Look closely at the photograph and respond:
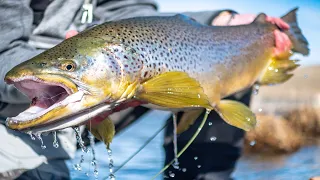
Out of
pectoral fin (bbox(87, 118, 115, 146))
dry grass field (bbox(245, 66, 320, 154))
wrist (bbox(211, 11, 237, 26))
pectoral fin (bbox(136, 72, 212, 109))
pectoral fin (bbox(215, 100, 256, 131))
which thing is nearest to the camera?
pectoral fin (bbox(136, 72, 212, 109))

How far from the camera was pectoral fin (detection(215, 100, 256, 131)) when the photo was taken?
1688 millimetres

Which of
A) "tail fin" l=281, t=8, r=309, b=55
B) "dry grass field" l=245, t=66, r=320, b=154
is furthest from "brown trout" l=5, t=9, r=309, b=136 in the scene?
"dry grass field" l=245, t=66, r=320, b=154

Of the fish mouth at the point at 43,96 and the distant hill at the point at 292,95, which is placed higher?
the fish mouth at the point at 43,96

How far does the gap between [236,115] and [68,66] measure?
0.60 metres

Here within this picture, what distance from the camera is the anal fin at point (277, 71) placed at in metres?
2.06

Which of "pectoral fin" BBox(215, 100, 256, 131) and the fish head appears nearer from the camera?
the fish head

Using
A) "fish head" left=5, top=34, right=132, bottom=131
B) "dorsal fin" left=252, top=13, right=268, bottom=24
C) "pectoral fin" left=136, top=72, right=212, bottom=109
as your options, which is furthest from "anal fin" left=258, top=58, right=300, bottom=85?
"fish head" left=5, top=34, right=132, bottom=131

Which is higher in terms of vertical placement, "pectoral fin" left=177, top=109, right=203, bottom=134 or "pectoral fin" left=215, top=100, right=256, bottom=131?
"pectoral fin" left=215, top=100, right=256, bottom=131

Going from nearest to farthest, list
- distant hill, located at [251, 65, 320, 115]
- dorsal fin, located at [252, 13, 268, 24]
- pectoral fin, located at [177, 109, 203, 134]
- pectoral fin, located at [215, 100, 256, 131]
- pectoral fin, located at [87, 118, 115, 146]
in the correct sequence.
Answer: pectoral fin, located at [87, 118, 115, 146], pectoral fin, located at [215, 100, 256, 131], pectoral fin, located at [177, 109, 203, 134], dorsal fin, located at [252, 13, 268, 24], distant hill, located at [251, 65, 320, 115]

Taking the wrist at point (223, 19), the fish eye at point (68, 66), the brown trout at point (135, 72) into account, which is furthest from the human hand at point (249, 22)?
the fish eye at point (68, 66)

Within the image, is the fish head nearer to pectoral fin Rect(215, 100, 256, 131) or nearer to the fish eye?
the fish eye

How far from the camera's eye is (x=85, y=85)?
1320 millimetres

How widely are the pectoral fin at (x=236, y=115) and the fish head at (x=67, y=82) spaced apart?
416 millimetres

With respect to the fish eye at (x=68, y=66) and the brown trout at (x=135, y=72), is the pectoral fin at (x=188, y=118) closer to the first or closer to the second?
the brown trout at (x=135, y=72)
